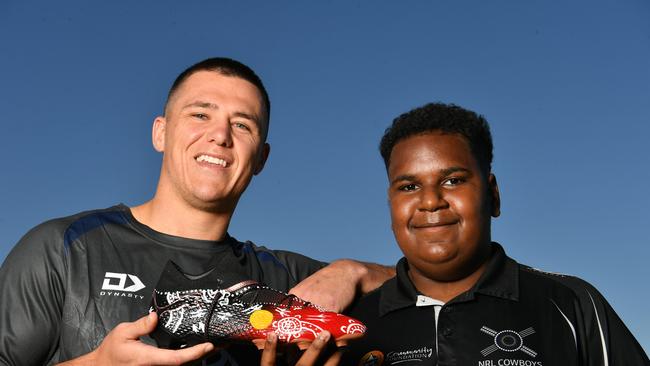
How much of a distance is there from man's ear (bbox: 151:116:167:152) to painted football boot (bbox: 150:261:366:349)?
1.65m

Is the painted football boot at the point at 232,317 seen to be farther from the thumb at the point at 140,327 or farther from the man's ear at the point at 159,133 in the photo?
the man's ear at the point at 159,133

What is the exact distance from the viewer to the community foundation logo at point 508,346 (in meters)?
3.45

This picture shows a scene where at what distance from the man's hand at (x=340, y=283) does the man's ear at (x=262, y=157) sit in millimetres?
979

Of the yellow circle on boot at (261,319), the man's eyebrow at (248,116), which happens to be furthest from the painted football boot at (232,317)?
the man's eyebrow at (248,116)

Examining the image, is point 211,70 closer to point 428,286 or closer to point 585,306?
point 428,286

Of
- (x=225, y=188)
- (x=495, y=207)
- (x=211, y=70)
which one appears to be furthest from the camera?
(x=211, y=70)

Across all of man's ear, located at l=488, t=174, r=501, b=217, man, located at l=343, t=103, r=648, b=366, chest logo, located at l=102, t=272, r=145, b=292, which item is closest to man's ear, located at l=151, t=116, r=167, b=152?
chest logo, located at l=102, t=272, r=145, b=292

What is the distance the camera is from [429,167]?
12.2ft

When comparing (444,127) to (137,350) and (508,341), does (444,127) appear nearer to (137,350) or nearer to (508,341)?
(508,341)

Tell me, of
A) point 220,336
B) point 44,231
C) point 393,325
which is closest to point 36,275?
point 44,231

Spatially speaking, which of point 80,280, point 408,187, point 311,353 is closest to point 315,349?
point 311,353

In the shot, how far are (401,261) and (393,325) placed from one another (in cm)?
51

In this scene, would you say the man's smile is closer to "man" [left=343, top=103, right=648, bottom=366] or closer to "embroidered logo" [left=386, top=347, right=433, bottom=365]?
"man" [left=343, top=103, right=648, bottom=366]

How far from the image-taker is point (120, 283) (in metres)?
3.96
